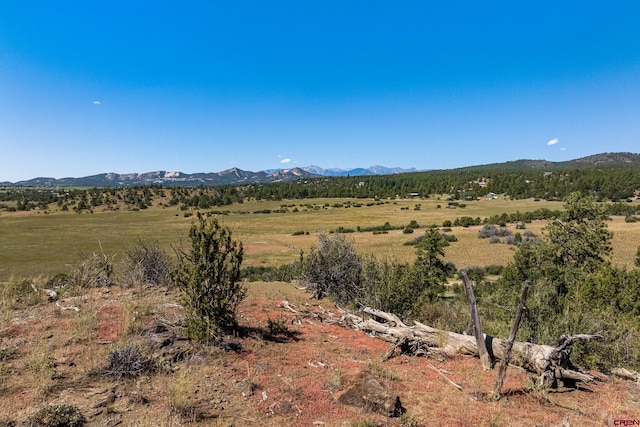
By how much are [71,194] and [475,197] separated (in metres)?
160

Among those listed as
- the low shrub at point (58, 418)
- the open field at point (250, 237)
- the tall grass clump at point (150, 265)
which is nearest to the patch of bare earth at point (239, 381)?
the low shrub at point (58, 418)

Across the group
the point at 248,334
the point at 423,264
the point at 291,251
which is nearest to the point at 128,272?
the point at 248,334

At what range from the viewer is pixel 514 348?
356 inches

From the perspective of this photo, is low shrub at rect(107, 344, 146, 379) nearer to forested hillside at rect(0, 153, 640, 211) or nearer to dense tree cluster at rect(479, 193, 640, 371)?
dense tree cluster at rect(479, 193, 640, 371)

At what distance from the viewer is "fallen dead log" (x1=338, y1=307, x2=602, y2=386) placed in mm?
8086

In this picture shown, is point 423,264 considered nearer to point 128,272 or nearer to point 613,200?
point 128,272

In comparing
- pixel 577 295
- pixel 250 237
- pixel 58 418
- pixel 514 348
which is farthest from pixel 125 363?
pixel 250 237

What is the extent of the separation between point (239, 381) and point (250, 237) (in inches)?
2293

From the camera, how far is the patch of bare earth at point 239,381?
18.2 ft

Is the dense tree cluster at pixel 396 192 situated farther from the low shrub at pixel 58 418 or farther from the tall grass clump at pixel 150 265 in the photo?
the low shrub at pixel 58 418

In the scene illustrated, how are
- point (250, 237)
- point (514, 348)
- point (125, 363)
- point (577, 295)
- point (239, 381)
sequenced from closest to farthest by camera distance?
point (125, 363)
point (239, 381)
point (514, 348)
point (577, 295)
point (250, 237)

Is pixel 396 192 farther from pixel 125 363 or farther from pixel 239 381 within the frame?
pixel 125 363

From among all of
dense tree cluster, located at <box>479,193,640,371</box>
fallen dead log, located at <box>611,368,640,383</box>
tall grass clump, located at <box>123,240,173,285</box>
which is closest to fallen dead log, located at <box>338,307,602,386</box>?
fallen dead log, located at <box>611,368,640,383</box>

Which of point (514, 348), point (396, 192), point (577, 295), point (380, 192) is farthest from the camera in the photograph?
point (396, 192)
